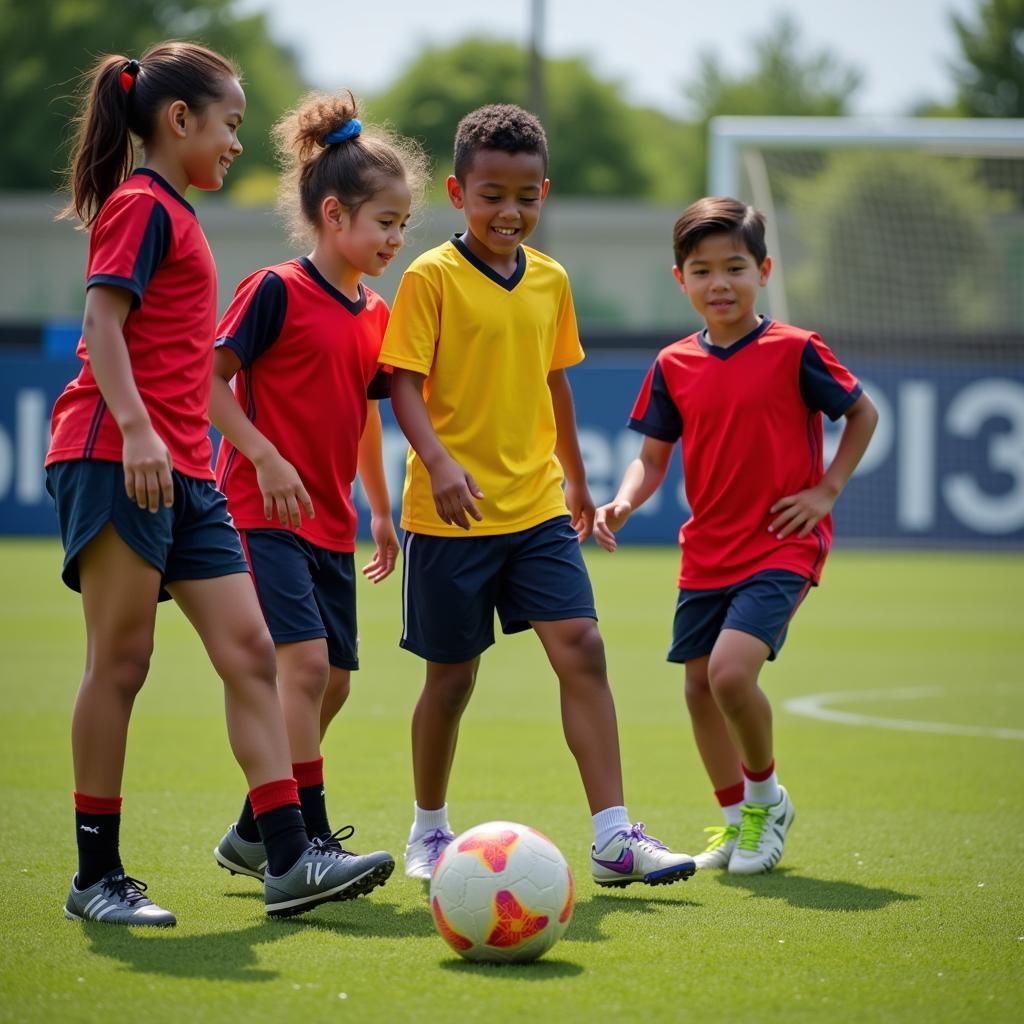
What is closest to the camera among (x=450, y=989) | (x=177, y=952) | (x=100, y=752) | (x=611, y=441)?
(x=450, y=989)

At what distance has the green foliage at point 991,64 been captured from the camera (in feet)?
167

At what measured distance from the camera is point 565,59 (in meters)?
77.7

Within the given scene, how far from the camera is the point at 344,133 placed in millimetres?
4852

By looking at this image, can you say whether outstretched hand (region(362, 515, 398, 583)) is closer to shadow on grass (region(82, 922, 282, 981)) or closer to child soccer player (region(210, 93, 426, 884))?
child soccer player (region(210, 93, 426, 884))

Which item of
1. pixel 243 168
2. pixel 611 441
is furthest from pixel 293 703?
pixel 243 168

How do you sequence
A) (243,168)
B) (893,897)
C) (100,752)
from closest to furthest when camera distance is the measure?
A: (100,752) < (893,897) < (243,168)

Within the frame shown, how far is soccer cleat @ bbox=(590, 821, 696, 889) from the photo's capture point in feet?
14.4

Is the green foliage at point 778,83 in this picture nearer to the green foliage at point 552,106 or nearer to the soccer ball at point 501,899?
the green foliage at point 552,106

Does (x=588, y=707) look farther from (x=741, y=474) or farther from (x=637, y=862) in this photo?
(x=741, y=474)

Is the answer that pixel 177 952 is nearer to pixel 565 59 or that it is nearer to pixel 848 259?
pixel 848 259

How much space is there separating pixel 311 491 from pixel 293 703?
625 mm

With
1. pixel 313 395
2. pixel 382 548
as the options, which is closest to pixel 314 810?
pixel 382 548

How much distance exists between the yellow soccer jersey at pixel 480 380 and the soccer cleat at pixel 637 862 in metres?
0.94

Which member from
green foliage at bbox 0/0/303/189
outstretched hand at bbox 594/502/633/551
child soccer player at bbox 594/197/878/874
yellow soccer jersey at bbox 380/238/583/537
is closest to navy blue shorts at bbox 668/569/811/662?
child soccer player at bbox 594/197/878/874
